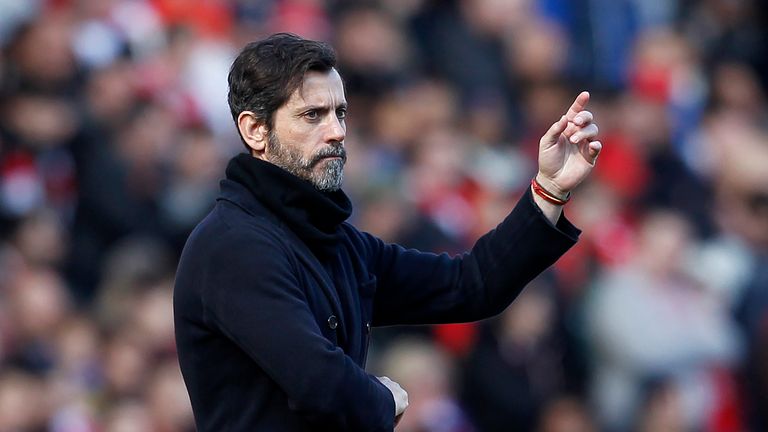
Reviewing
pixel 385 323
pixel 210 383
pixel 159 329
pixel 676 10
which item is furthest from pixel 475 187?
pixel 210 383

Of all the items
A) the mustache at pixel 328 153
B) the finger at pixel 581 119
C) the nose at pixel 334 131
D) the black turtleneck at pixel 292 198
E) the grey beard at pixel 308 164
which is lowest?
the black turtleneck at pixel 292 198

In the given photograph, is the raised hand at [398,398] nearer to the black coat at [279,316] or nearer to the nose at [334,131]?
the black coat at [279,316]

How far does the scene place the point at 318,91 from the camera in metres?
3.57

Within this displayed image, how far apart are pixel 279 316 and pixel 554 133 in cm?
88

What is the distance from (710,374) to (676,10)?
3375 mm

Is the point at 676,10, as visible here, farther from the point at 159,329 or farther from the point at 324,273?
the point at 324,273

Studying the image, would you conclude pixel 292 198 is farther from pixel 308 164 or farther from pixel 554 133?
pixel 554 133

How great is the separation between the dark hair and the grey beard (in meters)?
0.06

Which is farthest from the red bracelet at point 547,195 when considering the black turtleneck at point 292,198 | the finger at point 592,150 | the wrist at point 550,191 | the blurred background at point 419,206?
the blurred background at point 419,206

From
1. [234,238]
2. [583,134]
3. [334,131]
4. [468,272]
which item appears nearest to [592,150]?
[583,134]

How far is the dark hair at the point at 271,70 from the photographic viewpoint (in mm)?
3545

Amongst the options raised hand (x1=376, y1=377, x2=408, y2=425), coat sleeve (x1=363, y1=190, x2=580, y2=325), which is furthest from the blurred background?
raised hand (x1=376, y1=377, x2=408, y2=425)

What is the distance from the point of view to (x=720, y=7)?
11.0m

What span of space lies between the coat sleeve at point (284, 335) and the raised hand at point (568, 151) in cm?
73
